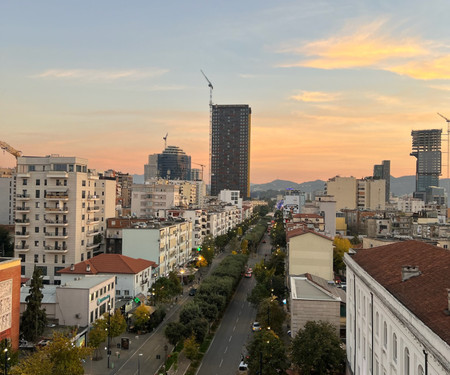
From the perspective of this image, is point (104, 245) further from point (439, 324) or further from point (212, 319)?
point (439, 324)

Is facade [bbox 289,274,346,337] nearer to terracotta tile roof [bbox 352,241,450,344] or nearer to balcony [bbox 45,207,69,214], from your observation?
terracotta tile roof [bbox 352,241,450,344]

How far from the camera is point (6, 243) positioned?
3629 inches

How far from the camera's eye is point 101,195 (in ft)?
270

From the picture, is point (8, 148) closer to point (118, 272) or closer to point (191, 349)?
point (118, 272)

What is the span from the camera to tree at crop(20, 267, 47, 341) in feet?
124

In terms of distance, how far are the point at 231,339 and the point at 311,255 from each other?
21874 mm

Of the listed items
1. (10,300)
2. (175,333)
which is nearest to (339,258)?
(175,333)

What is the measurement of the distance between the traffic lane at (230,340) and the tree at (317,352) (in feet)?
25.1

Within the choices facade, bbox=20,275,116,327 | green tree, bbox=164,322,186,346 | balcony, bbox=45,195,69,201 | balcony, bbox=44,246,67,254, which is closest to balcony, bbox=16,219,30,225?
balcony, bbox=44,246,67,254

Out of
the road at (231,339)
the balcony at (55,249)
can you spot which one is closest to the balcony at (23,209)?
the balcony at (55,249)

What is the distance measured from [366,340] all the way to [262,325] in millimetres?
17982

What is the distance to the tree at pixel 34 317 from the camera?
3788cm

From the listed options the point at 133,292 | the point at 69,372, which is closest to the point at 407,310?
the point at 69,372

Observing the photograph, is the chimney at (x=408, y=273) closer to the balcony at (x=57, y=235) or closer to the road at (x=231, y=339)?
the road at (x=231, y=339)
